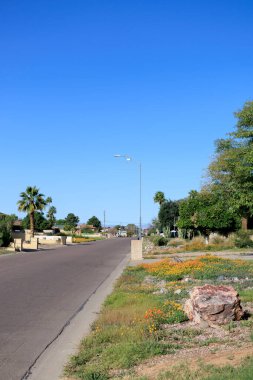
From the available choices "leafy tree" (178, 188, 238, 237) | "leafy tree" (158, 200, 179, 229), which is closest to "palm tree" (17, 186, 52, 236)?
"leafy tree" (178, 188, 238, 237)

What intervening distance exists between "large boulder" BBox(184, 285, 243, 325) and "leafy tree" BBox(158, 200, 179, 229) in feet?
336

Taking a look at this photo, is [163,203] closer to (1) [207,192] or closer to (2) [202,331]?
(1) [207,192]

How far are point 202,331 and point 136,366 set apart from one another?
2408 millimetres

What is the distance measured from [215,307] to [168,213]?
10578cm

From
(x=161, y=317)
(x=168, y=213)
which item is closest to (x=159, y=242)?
(x=161, y=317)

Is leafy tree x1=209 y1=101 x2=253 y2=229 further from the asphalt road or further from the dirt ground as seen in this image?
the dirt ground

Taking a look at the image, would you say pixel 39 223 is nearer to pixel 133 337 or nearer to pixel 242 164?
pixel 242 164

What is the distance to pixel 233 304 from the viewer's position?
9352mm

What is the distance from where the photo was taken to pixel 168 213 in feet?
376

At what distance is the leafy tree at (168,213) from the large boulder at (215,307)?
103 meters

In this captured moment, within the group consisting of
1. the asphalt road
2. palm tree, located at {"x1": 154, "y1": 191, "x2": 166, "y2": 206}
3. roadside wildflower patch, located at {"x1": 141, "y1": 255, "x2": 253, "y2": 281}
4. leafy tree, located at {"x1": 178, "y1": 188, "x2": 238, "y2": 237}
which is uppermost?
palm tree, located at {"x1": 154, "y1": 191, "x2": 166, "y2": 206}

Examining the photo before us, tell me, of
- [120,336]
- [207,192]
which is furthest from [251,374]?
[207,192]

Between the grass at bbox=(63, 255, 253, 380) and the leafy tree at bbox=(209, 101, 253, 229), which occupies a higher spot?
the leafy tree at bbox=(209, 101, 253, 229)

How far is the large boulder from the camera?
9297mm
